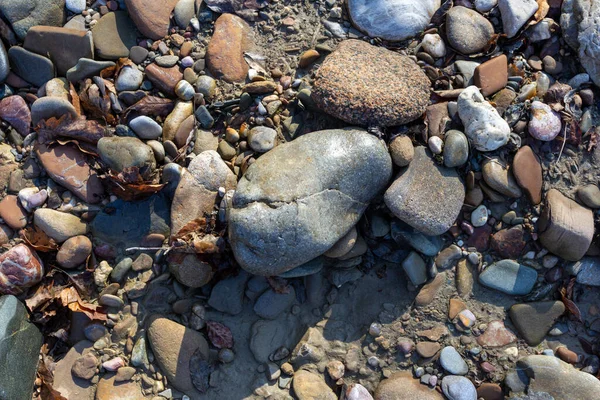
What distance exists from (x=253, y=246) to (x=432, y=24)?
7.90 ft

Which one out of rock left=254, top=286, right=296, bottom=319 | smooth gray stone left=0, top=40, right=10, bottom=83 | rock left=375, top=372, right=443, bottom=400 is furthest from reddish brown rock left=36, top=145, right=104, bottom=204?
rock left=375, top=372, right=443, bottom=400

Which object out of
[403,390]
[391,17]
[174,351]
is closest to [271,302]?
[174,351]

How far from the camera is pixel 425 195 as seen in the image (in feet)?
12.0

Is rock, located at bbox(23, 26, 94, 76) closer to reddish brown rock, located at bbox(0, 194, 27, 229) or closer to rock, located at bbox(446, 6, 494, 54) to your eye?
reddish brown rock, located at bbox(0, 194, 27, 229)

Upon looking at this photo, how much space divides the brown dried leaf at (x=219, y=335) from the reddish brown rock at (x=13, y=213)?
1.70 metres

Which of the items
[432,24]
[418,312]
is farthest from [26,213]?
[432,24]

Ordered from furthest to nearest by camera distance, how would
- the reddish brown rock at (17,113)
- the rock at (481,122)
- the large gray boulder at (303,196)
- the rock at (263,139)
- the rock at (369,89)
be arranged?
the reddish brown rock at (17,113), the rock at (263,139), the rock at (481,122), the rock at (369,89), the large gray boulder at (303,196)

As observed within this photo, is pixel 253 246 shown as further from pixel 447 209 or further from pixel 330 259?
pixel 447 209

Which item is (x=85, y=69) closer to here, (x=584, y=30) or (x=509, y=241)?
(x=509, y=241)

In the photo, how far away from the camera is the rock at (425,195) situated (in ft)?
11.9

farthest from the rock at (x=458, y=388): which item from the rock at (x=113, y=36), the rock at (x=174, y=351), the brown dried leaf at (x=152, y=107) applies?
the rock at (x=113, y=36)

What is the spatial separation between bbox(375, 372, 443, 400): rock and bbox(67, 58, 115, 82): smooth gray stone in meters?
3.44

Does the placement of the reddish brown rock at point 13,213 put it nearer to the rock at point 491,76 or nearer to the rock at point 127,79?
the rock at point 127,79

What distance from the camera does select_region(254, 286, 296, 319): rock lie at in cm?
387
